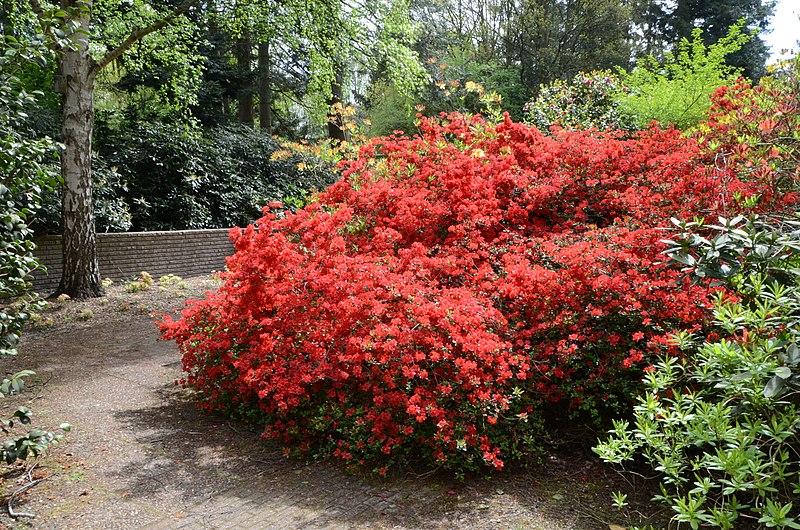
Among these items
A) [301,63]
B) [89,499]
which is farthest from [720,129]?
[301,63]

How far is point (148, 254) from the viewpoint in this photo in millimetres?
11180

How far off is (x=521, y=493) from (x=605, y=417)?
99 cm

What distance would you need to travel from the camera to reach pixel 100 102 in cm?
2112

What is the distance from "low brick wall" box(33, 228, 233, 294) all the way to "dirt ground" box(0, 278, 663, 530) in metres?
5.54

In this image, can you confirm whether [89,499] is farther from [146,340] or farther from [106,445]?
[146,340]

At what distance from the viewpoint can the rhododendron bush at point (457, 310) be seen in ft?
12.0

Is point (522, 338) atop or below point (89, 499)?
atop

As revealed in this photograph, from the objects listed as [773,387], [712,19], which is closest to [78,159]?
[773,387]

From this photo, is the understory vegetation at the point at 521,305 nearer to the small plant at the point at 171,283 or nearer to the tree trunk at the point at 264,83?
the small plant at the point at 171,283

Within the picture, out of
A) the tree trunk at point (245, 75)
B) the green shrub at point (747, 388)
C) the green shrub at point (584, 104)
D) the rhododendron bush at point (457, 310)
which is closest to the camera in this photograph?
the green shrub at point (747, 388)

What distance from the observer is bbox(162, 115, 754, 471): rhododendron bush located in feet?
12.0

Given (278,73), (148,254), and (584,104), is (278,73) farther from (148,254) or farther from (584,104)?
(584,104)

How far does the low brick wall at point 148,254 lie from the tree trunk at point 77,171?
0.99 m

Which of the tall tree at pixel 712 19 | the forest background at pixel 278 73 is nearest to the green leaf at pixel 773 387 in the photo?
the forest background at pixel 278 73
